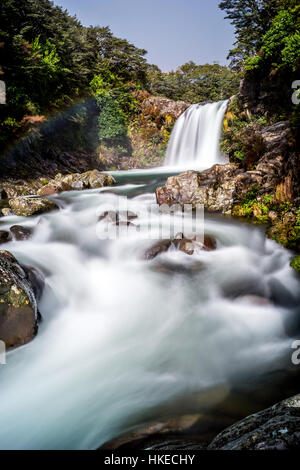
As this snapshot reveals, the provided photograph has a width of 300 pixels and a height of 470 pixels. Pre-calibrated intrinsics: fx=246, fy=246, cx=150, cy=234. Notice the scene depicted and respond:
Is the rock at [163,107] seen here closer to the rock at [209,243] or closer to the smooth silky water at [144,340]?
the smooth silky water at [144,340]

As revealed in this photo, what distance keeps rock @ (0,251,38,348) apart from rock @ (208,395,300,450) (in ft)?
9.16

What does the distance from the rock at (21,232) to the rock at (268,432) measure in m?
6.18

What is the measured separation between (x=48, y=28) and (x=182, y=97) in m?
19.7

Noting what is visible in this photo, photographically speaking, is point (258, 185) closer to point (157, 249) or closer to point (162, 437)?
point (157, 249)

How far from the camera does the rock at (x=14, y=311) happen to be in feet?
10.6

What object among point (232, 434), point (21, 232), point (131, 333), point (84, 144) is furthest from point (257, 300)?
point (84, 144)

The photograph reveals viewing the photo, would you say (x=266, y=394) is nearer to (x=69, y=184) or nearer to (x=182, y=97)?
(x=69, y=184)

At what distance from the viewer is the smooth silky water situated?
2590 mm

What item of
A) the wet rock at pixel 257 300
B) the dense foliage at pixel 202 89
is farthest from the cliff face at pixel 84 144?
the wet rock at pixel 257 300

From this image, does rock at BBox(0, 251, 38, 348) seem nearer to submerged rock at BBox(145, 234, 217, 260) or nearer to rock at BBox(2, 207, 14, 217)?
submerged rock at BBox(145, 234, 217, 260)

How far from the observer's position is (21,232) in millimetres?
6461

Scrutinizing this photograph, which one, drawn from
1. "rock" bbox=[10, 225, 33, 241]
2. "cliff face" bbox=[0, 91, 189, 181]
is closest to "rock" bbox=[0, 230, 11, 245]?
"rock" bbox=[10, 225, 33, 241]

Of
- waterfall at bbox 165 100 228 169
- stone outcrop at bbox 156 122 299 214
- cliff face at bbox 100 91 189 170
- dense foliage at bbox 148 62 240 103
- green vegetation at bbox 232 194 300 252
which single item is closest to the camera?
green vegetation at bbox 232 194 300 252

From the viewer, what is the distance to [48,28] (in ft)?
55.3
